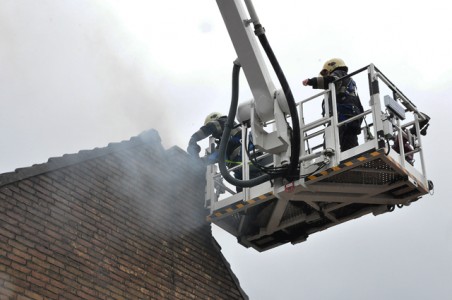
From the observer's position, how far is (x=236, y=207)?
10.5 meters

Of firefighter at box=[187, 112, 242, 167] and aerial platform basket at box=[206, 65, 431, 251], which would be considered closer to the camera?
aerial platform basket at box=[206, 65, 431, 251]

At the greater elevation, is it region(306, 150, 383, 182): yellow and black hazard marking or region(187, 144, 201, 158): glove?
region(187, 144, 201, 158): glove

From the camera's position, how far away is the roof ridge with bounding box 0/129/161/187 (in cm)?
862

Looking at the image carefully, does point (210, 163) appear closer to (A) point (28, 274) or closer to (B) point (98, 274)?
(B) point (98, 274)

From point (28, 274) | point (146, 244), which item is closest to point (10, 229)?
Result: point (28, 274)

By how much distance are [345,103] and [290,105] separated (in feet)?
3.38

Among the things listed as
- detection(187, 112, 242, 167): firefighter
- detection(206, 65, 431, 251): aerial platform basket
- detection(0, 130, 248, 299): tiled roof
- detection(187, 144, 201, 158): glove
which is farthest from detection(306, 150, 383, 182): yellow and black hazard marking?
detection(187, 144, 201, 158): glove

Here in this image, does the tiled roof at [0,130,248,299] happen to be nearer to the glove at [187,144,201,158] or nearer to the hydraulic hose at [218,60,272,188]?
the glove at [187,144,201,158]

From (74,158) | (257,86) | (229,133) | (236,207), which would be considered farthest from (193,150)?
(74,158)

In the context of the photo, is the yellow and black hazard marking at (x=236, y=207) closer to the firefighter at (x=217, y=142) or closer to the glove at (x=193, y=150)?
the firefighter at (x=217, y=142)

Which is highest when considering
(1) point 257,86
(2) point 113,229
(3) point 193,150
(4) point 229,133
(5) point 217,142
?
(5) point 217,142

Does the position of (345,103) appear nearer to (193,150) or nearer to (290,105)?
(290,105)

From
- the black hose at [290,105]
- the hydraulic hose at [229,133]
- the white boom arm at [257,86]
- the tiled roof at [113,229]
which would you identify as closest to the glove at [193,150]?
the tiled roof at [113,229]

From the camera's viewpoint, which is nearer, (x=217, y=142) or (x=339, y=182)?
(x=339, y=182)
